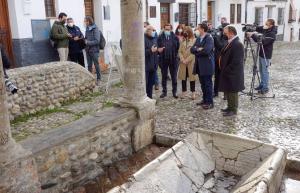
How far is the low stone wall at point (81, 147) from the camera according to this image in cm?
409

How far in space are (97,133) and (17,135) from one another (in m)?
2.27

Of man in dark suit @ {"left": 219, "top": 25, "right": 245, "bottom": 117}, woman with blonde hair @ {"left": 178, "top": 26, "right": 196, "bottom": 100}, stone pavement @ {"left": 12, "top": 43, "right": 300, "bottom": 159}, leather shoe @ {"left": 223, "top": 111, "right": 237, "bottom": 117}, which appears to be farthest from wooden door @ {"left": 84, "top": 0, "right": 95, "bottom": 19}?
leather shoe @ {"left": 223, "top": 111, "right": 237, "bottom": 117}

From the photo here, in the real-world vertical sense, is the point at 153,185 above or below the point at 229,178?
above

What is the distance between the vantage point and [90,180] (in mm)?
4703

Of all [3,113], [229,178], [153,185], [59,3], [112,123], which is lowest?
[229,178]

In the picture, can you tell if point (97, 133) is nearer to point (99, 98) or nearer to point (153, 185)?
point (153, 185)

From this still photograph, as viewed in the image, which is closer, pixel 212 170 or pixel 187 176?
pixel 187 176

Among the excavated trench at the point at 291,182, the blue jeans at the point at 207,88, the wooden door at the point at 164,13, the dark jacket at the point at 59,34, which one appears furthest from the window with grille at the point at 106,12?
the excavated trench at the point at 291,182

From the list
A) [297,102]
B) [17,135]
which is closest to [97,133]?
[17,135]

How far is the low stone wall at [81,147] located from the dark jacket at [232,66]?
7.15 ft

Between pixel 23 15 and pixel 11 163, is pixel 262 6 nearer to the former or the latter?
pixel 23 15

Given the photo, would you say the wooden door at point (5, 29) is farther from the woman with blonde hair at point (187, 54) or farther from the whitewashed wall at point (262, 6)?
the whitewashed wall at point (262, 6)

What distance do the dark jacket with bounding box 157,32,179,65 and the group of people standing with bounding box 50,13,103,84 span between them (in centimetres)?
251

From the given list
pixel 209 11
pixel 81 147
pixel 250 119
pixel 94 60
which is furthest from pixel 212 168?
pixel 209 11
